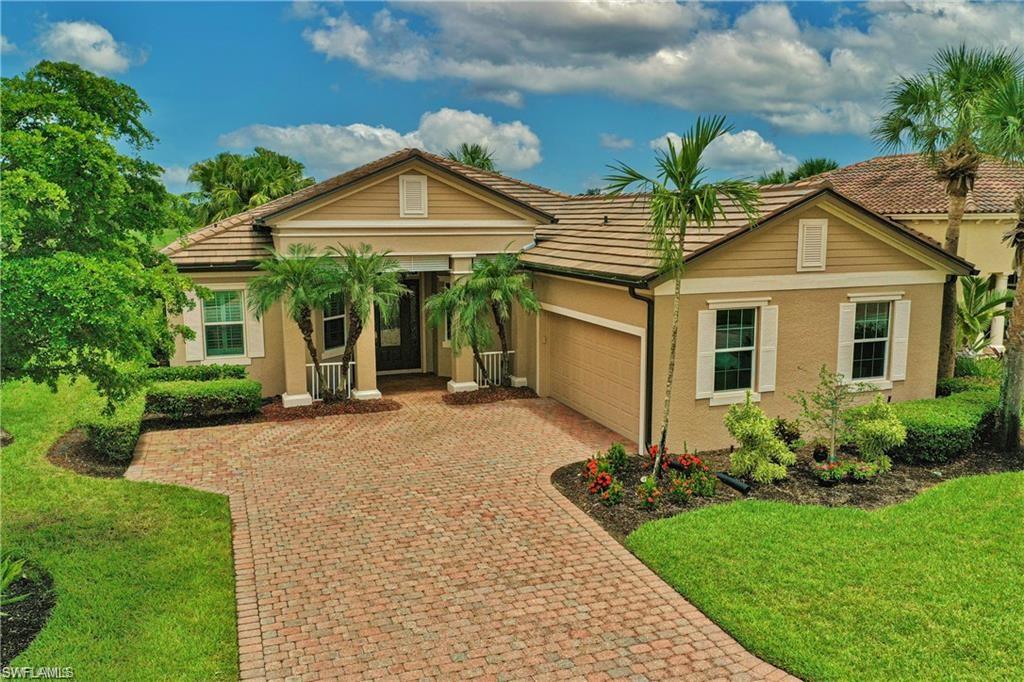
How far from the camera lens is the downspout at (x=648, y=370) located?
42.9 feet

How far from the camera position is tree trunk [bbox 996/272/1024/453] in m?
13.5

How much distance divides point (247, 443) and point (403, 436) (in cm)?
285

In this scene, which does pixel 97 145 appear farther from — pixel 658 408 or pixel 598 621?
pixel 658 408

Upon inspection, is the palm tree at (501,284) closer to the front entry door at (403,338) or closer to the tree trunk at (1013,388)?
the front entry door at (403,338)

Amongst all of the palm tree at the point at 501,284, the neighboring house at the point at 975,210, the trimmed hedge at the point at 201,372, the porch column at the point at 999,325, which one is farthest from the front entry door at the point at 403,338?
the porch column at the point at 999,325

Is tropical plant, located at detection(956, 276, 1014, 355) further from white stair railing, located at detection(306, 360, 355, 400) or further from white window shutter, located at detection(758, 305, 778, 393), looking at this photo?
white stair railing, located at detection(306, 360, 355, 400)

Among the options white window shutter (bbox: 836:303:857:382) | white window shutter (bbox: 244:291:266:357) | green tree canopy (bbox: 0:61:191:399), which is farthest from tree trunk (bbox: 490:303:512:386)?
green tree canopy (bbox: 0:61:191:399)

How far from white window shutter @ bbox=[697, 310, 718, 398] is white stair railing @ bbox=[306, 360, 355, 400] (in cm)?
787

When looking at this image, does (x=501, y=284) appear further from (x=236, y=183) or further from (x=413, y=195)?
(x=236, y=183)

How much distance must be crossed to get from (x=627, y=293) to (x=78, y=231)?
870 cm

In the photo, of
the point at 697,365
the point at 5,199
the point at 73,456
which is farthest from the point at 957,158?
the point at 73,456

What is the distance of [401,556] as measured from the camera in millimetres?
9367

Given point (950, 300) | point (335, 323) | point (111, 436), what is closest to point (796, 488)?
point (950, 300)

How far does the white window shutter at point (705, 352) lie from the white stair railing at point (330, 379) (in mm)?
7867
